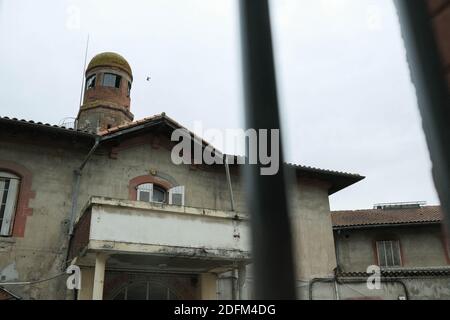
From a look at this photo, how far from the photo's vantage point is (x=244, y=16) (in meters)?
1.25

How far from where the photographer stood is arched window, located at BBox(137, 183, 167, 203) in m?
14.5

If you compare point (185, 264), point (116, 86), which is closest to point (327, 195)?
point (185, 264)

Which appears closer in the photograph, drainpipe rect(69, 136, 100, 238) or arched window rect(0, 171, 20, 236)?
arched window rect(0, 171, 20, 236)

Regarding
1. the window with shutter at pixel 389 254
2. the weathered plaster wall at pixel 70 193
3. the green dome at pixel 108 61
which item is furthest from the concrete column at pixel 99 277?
the green dome at pixel 108 61

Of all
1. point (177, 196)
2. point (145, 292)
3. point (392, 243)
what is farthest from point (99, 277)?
point (392, 243)

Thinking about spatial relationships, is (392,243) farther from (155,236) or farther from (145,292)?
(155,236)

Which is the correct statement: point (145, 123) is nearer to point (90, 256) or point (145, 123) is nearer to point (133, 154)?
point (133, 154)

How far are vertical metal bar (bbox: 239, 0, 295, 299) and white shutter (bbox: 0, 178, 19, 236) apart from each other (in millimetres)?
12907

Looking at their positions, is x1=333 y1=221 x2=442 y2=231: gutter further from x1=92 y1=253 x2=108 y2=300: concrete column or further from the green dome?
the green dome

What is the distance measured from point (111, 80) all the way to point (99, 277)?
1963 centimetres

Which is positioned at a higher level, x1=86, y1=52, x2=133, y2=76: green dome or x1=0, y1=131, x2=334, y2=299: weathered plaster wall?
x1=86, y1=52, x2=133, y2=76: green dome

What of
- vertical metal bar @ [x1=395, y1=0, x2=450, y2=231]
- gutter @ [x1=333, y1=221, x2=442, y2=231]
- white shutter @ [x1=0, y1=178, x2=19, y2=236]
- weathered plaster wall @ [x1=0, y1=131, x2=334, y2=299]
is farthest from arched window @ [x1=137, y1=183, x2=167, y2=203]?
vertical metal bar @ [x1=395, y1=0, x2=450, y2=231]

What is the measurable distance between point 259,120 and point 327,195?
17551 millimetres

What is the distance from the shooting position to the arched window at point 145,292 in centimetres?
1330
